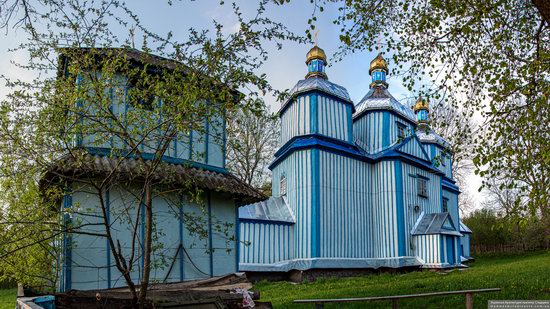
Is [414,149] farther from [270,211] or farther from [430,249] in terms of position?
[270,211]

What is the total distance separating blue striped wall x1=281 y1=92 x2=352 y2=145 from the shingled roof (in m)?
9.06

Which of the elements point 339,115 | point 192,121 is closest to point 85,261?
point 192,121

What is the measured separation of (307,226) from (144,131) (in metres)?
13.3

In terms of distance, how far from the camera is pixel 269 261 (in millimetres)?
17766

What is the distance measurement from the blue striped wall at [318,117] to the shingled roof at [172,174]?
29.7 feet

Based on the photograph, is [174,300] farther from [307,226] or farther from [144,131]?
[307,226]

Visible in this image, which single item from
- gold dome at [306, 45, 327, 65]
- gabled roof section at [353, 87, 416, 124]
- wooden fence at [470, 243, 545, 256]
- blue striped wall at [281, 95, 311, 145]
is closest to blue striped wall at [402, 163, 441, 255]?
gabled roof section at [353, 87, 416, 124]

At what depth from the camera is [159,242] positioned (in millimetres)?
8195

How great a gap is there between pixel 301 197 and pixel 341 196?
5.70ft

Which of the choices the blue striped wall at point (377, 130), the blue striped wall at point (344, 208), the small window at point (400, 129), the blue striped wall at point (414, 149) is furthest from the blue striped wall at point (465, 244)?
the blue striped wall at point (344, 208)

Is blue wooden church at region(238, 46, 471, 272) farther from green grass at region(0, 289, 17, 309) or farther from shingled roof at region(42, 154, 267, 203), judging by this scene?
shingled roof at region(42, 154, 267, 203)

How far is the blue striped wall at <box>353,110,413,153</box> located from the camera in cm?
2083

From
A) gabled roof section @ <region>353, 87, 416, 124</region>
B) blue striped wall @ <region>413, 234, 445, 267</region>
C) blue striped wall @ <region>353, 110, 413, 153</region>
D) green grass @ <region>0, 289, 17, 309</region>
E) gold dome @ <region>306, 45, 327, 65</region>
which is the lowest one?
green grass @ <region>0, 289, 17, 309</region>

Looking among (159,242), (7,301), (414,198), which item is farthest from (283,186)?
(159,242)
